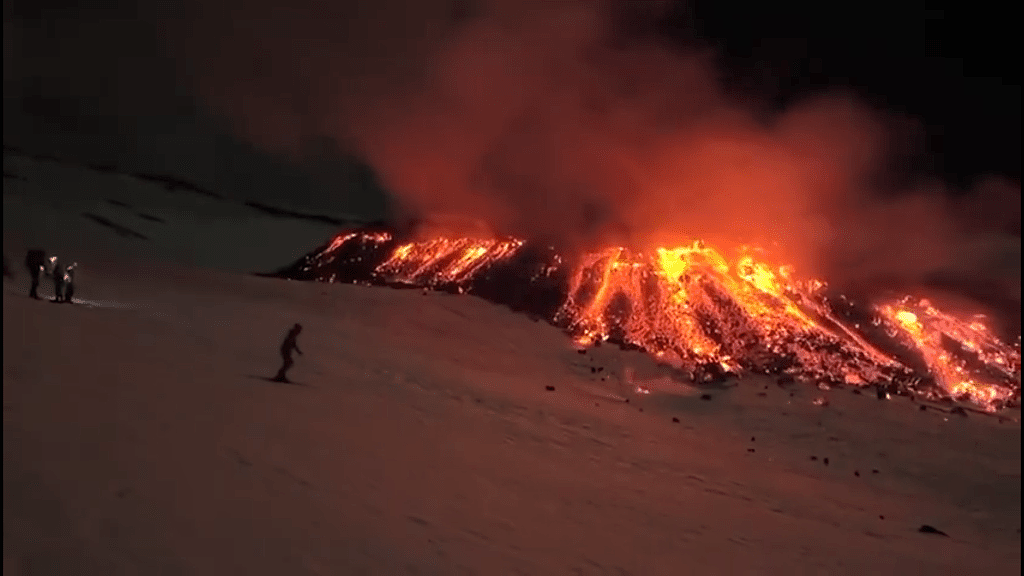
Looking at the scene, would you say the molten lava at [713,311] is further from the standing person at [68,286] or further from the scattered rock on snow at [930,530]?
the standing person at [68,286]

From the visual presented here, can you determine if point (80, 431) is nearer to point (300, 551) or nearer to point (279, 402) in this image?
point (300, 551)

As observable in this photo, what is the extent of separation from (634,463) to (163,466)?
568 centimetres

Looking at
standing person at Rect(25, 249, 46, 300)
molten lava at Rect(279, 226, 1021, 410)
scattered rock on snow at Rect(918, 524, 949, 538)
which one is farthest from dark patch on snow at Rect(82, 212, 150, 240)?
scattered rock on snow at Rect(918, 524, 949, 538)

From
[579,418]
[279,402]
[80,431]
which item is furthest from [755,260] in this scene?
[80,431]

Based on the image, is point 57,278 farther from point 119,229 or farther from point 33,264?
point 119,229

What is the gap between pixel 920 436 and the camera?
1161 centimetres

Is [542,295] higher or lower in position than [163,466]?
higher

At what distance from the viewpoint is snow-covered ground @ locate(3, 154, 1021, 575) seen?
90.4 inches

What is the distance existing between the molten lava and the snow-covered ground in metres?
1.52

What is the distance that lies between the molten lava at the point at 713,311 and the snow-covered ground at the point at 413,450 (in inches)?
60.0

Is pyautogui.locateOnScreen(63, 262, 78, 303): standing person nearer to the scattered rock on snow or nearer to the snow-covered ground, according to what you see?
the snow-covered ground

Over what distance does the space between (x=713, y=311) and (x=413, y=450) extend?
12.5 m

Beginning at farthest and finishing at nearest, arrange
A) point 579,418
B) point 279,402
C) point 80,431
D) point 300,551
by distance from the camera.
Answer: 1. point 579,418
2. point 279,402
3. point 300,551
4. point 80,431

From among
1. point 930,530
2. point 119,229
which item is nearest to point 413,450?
point 930,530
